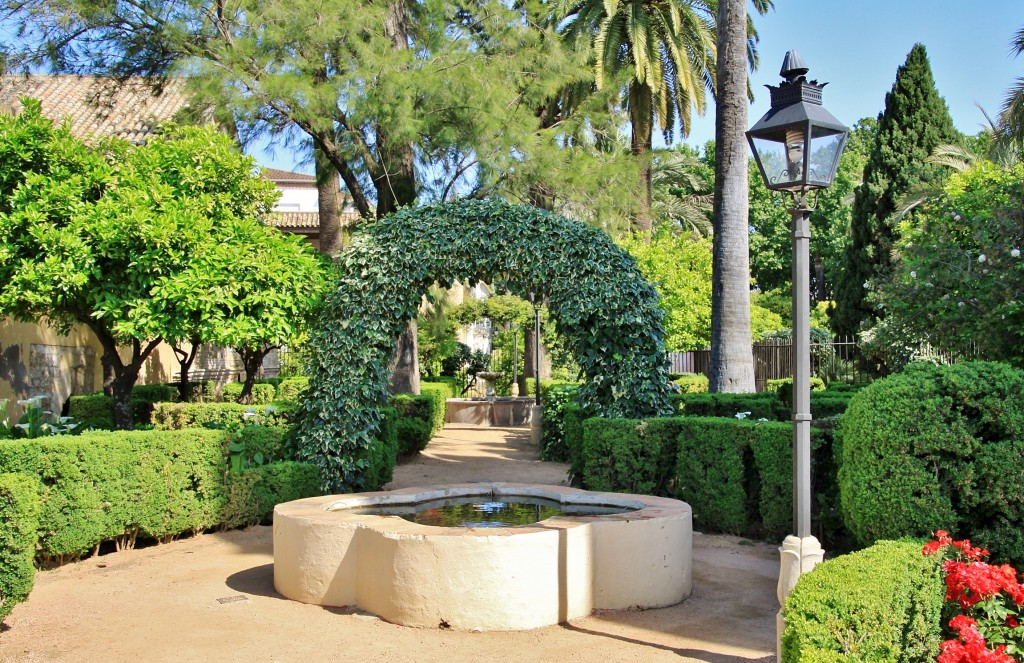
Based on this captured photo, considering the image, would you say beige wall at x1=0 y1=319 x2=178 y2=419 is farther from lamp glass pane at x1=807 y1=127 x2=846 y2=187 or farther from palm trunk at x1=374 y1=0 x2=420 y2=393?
lamp glass pane at x1=807 y1=127 x2=846 y2=187

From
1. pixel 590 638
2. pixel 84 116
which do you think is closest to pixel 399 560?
pixel 590 638

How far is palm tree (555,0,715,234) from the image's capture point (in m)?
22.2

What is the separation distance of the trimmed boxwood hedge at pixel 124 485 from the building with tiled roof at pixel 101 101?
20.2 ft

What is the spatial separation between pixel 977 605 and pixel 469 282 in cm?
594

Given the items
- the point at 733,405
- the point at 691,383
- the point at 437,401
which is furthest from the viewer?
the point at 437,401

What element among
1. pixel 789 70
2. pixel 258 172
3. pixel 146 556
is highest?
pixel 258 172

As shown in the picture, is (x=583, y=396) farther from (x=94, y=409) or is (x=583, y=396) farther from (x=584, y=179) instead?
(x=94, y=409)

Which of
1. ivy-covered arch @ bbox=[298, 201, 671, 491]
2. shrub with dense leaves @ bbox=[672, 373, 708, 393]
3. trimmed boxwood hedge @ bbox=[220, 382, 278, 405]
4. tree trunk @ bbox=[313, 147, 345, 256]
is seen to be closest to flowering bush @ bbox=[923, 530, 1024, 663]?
ivy-covered arch @ bbox=[298, 201, 671, 491]

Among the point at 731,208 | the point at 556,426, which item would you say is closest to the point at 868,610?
the point at 731,208

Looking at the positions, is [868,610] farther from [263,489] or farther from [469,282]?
[263,489]

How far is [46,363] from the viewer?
14578 mm

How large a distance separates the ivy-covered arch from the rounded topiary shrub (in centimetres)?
405

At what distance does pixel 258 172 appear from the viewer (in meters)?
10.9

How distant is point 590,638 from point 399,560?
1.36 metres
